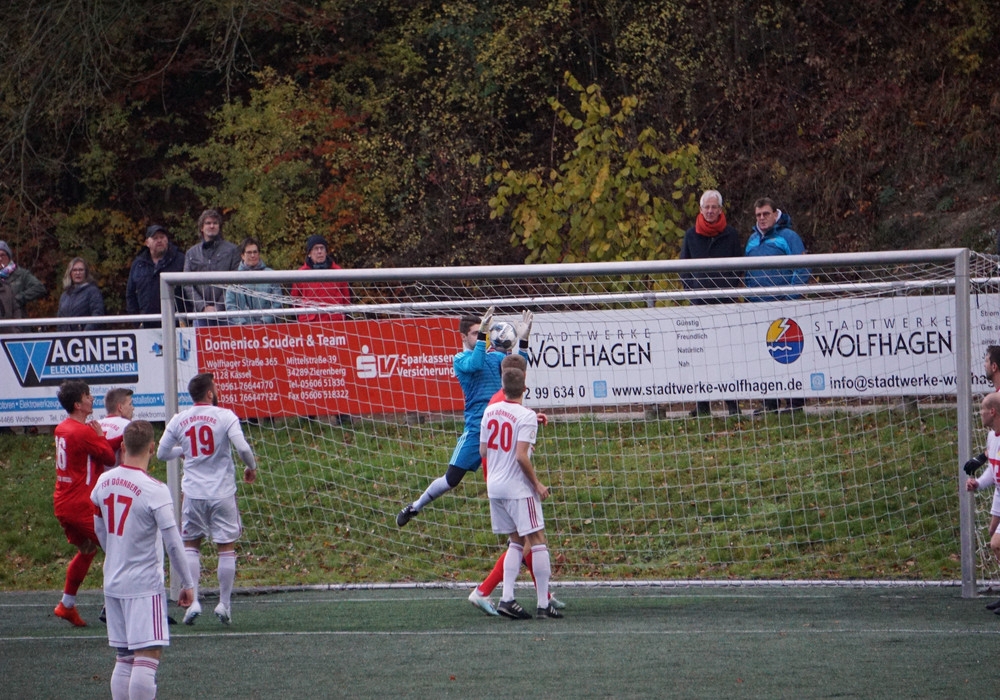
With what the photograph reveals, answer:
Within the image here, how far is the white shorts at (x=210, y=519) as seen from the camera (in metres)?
8.48

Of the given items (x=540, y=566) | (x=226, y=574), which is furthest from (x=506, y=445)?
(x=226, y=574)

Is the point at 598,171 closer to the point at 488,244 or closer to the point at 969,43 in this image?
the point at 488,244

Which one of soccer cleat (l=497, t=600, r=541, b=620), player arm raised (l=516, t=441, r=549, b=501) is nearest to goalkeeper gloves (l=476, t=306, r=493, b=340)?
player arm raised (l=516, t=441, r=549, b=501)

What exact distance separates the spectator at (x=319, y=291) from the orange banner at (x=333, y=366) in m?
0.08

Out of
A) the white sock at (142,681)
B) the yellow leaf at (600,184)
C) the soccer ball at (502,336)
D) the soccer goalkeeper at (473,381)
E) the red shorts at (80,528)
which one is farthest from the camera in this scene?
the yellow leaf at (600,184)

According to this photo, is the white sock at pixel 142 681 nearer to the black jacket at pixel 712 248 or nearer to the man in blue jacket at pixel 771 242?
the man in blue jacket at pixel 771 242

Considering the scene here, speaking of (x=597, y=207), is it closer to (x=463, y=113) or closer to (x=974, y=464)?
(x=974, y=464)

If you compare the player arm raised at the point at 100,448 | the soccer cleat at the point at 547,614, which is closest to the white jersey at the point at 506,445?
the soccer cleat at the point at 547,614

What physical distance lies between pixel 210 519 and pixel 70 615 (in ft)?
4.23

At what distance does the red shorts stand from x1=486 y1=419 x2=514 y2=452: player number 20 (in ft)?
9.41

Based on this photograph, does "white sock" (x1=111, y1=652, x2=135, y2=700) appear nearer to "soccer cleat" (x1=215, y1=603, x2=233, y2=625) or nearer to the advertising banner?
"soccer cleat" (x1=215, y1=603, x2=233, y2=625)

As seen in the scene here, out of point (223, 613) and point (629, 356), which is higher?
point (629, 356)

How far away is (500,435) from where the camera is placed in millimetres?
8180

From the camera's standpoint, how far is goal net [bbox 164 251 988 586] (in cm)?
1044
